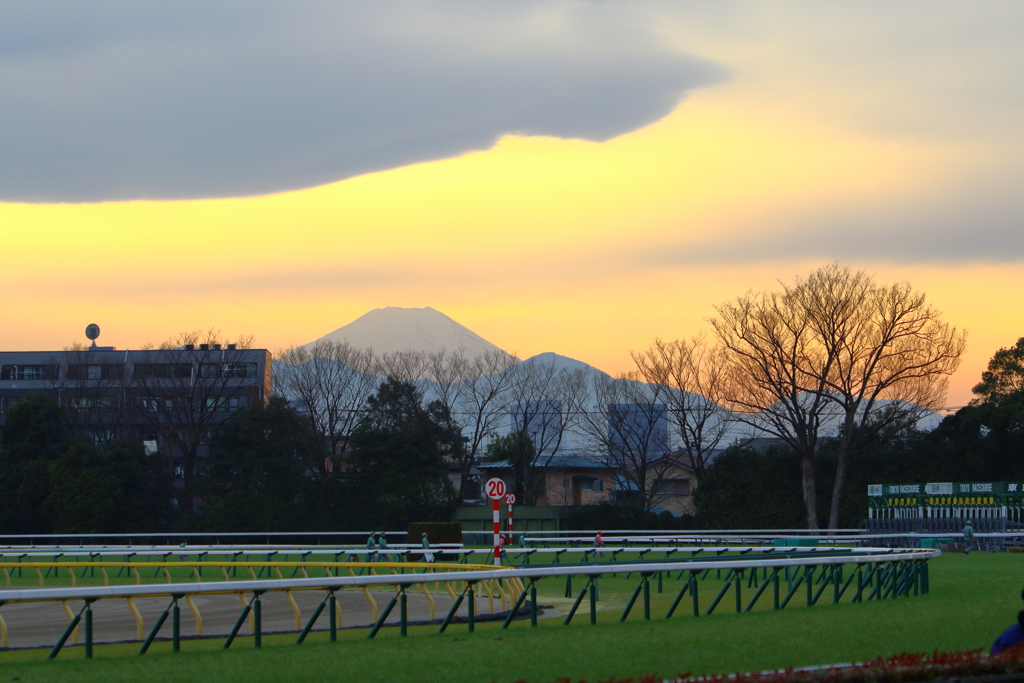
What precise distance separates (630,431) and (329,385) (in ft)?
51.8

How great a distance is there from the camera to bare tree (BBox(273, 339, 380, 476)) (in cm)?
5375

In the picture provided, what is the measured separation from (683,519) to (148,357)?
3092 centimetres

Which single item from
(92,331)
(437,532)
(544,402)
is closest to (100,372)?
(92,331)

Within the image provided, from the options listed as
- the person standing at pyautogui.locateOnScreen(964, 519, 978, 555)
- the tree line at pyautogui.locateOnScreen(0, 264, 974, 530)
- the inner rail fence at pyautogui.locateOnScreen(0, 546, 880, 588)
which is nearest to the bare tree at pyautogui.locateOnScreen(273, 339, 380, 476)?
the tree line at pyautogui.locateOnScreen(0, 264, 974, 530)

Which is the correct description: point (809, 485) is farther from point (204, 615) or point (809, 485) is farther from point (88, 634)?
point (88, 634)

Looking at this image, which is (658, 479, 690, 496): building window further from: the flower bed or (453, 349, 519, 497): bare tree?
the flower bed

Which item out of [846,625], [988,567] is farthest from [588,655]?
[988,567]

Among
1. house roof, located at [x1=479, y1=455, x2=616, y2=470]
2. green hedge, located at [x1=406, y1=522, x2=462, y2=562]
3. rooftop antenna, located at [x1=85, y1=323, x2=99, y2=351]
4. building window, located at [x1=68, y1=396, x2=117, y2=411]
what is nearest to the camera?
green hedge, located at [x1=406, y1=522, x2=462, y2=562]

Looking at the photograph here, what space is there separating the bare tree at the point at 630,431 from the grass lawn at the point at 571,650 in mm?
40496

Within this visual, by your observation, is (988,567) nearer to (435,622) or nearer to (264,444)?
(435,622)

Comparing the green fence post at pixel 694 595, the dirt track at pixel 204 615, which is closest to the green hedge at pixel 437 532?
the dirt track at pixel 204 615

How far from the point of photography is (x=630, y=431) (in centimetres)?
5525

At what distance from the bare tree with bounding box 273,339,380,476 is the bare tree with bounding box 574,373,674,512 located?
1177cm

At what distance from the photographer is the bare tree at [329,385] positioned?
53750 millimetres
